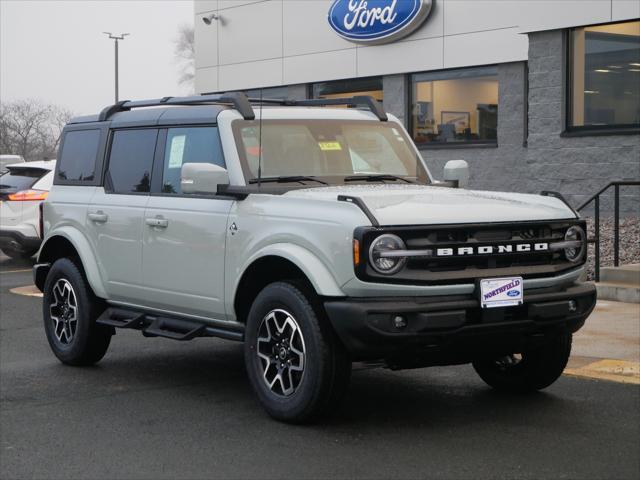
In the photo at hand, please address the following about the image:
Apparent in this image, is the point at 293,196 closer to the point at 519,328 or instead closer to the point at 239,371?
the point at 519,328

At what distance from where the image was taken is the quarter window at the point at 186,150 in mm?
7551

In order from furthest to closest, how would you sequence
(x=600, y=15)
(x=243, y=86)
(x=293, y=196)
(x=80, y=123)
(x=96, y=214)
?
1. (x=243, y=86)
2. (x=600, y=15)
3. (x=80, y=123)
4. (x=96, y=214)
5. (x=293, y=196)

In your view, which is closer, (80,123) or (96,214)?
(96,214)

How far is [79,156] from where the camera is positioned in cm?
898

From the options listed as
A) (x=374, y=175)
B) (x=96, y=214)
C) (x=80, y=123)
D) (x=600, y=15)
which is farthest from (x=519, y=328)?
(x=600, y=15)

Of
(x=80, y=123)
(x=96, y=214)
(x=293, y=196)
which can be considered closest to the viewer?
(x=293, y=196)

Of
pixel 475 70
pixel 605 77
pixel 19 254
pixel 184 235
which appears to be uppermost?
pixel 475 70

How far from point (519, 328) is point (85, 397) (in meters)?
3.04

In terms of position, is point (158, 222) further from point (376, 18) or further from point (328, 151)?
point (376, 18)

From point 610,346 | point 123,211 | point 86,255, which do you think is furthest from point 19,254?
point 610,346

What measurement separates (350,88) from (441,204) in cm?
Result: 1658

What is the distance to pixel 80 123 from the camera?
9102mm

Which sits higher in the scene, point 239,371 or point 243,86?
point 243,86

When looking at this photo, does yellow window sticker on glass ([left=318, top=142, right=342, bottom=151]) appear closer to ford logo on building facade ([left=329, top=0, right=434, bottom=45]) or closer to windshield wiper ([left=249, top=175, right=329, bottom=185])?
windshield wiper ([left=249, top=175, right=329, bottom=185])
